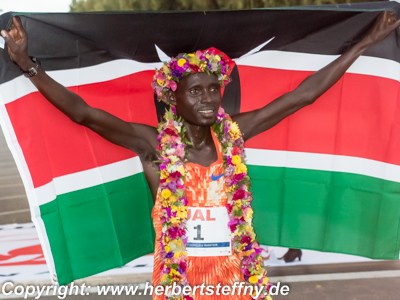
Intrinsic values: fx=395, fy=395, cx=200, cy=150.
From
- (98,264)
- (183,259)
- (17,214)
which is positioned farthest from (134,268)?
(17,214)

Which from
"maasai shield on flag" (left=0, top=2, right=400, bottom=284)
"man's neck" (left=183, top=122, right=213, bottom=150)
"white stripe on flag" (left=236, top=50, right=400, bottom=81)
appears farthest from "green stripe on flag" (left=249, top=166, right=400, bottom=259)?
"man's neck" (left=183, top=122, right=213, bottom=150)

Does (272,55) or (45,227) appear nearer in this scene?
(45,227)

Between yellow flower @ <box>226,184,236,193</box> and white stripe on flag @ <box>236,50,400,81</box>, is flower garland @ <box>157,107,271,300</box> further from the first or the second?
white stripe on flag @ <box>236,50,400,81</box>

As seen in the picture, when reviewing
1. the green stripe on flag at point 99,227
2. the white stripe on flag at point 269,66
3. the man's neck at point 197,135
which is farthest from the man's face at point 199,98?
the green stripe on flag at point 99,227

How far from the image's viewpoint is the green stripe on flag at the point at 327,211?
132 inches

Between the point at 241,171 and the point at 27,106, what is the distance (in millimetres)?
1544

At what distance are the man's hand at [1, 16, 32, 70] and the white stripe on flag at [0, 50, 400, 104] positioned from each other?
1.57ft

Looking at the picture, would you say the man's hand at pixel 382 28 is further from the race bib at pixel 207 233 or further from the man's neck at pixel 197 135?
the race bib at pixel 207 233

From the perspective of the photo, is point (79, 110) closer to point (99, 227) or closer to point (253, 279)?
point (99, 227)

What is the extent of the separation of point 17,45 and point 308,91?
2.05 m

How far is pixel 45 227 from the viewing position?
2807 millimetres

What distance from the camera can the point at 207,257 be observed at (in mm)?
2479

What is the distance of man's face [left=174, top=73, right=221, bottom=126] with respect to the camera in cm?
253

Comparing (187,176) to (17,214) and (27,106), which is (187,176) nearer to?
(27,106)
